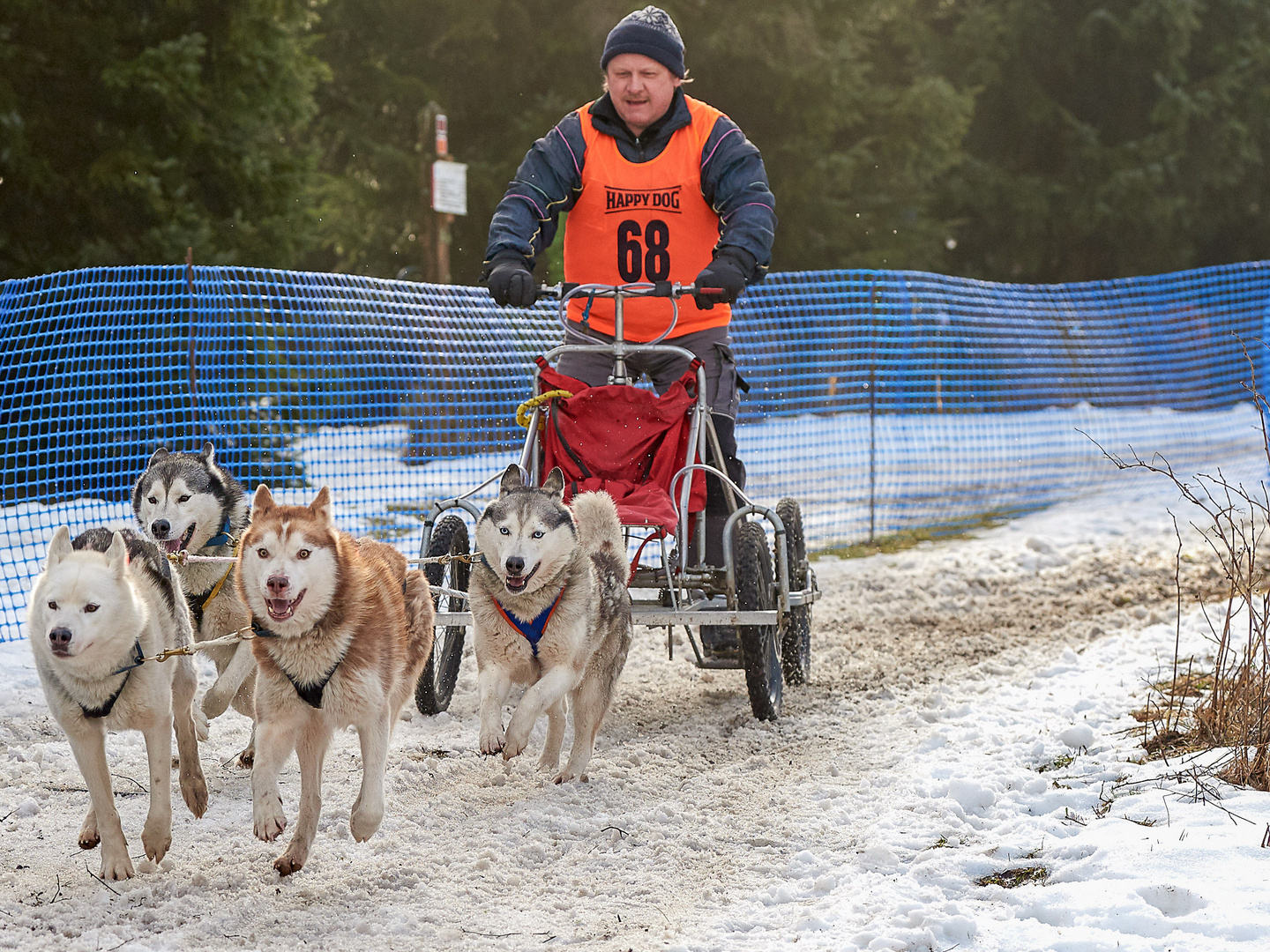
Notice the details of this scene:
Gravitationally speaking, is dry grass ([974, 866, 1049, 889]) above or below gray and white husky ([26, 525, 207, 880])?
below

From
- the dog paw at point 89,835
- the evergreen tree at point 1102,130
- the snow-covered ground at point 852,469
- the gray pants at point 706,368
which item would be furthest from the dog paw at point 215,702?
the evergreen tree at point 1102,130

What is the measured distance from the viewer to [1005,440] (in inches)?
588

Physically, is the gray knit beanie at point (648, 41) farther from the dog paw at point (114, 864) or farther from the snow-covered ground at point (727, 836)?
the dog paw at point (114, 864)

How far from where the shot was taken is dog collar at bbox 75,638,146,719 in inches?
140

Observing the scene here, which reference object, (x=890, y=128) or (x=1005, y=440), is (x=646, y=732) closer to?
(x=1005, y=440)

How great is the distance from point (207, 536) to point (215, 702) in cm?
80

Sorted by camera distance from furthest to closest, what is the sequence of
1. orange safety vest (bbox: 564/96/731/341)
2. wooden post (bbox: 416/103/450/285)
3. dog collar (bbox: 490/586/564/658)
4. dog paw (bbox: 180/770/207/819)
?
wooden post (bbox: 416/103/450/285) < orange safety vest (bbox: 564/96/731/341) < dog collar (bbox: 490/586/564/658) < dog paw (bbox: 180/770/207/819)

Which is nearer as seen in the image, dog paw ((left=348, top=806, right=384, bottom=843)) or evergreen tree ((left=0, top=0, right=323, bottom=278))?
dog paw ((left=348, top=806, right=384, bottom=843))

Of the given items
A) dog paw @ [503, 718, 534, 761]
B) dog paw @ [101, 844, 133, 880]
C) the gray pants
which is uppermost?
the gray pants

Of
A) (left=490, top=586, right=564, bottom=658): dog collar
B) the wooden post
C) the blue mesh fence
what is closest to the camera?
(left=490, top=586, right=564, bottom=658): dog collar

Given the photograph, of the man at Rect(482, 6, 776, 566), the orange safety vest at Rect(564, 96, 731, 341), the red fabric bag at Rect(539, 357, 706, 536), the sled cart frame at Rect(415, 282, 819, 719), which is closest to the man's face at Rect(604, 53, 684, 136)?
the man at Rect(482, 6, 776, 566)

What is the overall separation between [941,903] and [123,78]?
32.4ft

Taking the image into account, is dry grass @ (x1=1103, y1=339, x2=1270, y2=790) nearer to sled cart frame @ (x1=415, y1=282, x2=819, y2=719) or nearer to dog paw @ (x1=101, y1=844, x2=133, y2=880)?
sled cart frame @ (x1=415, y1=282, x2=819, y2=719)

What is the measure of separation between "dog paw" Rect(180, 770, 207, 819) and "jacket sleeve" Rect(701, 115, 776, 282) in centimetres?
286
